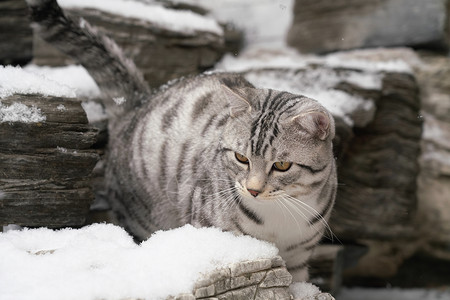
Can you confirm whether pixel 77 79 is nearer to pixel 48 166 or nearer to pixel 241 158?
pixel 48 166

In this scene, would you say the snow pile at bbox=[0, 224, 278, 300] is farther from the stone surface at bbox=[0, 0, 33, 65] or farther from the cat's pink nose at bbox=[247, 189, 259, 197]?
the stone surface at bbox=[0, 0, 33, 65]

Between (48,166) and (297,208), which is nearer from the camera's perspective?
(297,208)

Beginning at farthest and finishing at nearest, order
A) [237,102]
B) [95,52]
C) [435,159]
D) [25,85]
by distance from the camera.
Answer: [435,159] → [95,52] → [25,85] → [237,102]

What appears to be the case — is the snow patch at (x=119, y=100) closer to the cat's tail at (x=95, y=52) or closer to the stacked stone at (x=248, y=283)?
the cat's tail at (x=95, y=52)

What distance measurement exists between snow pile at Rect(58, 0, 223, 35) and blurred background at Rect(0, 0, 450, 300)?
17 millimetres

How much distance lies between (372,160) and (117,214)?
2.43 metres

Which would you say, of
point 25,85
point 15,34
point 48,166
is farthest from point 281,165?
point 15,34

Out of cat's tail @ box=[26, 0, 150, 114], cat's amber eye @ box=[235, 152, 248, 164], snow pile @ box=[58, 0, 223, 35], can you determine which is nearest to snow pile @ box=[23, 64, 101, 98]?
cat's tail @ box=[26, 0, 150, 114]

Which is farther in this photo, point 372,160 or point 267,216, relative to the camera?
point 372,160

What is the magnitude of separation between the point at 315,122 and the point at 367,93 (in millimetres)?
2250

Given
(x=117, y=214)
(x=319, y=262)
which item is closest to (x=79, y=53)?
(x=117, y=214)

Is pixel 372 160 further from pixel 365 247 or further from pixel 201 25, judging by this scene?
pixel 201 25

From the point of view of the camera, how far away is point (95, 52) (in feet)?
11.5

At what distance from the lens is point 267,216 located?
2.48 meters
